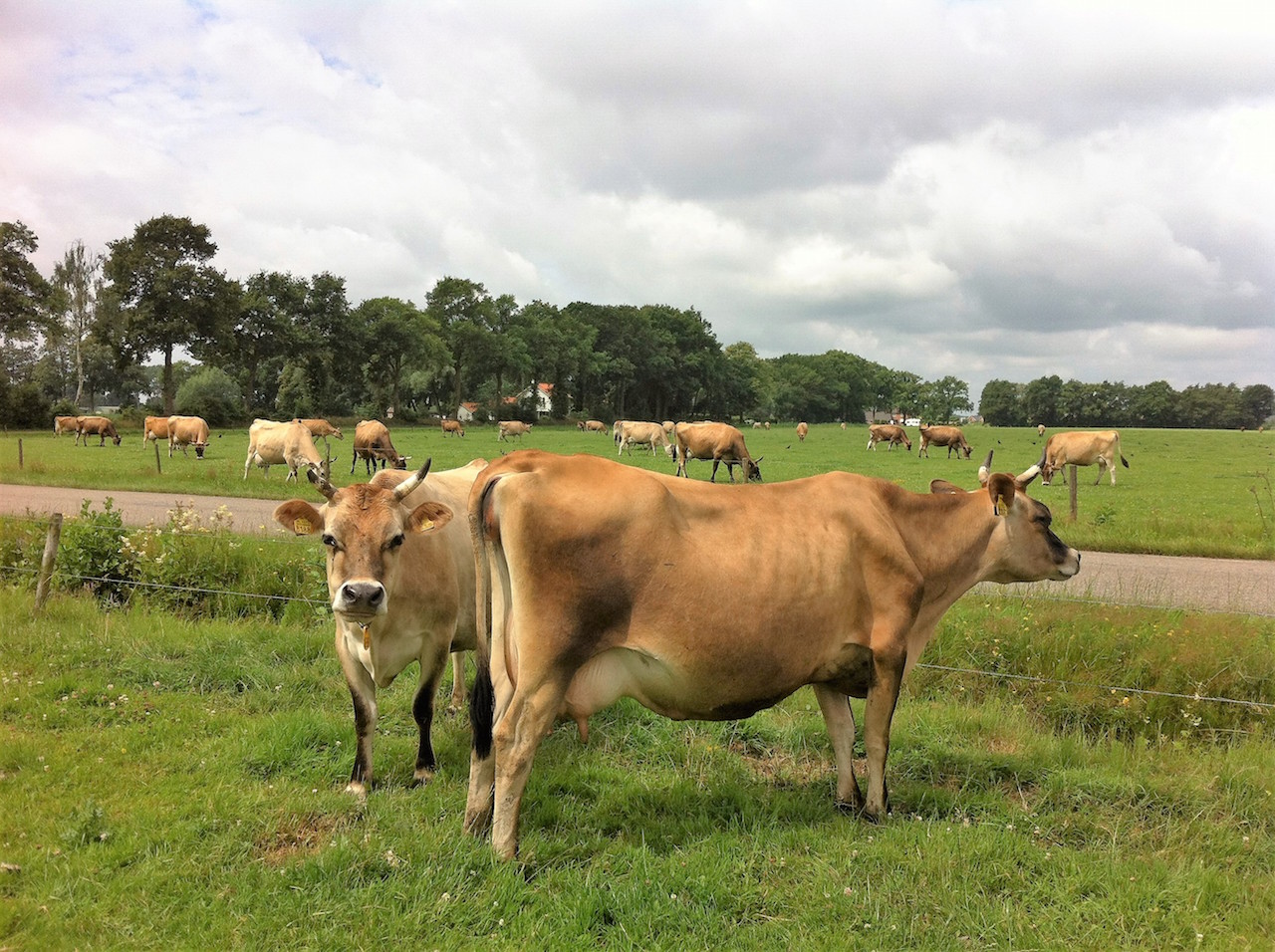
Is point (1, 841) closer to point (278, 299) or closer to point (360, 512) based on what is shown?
point (360, 512)

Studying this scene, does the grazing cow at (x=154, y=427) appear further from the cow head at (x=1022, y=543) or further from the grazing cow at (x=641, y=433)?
the cow head at (x=1022, y=543)

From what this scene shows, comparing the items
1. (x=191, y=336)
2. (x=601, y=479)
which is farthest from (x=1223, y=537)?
(x=191, y=336)

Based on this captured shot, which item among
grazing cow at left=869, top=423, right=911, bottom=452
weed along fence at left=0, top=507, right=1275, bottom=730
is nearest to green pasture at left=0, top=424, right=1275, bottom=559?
grazing cow at left=869, top=423, right=911, bottom=452

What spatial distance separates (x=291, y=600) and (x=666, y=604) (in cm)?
626

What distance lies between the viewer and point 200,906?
3.71m

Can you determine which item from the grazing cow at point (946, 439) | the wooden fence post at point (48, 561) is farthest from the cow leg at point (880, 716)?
the grazing cow at point (946, 439)

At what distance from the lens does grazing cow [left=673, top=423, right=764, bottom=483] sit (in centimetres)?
3120

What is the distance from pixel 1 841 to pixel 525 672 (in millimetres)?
2962

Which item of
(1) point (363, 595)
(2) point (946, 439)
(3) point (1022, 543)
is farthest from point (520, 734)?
(2) point (946, 439)

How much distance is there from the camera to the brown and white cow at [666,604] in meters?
4.08

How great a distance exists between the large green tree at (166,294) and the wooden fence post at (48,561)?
53077 millimetres

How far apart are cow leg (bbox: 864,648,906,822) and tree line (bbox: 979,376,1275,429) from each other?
11073cm

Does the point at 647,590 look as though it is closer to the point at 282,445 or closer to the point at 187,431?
the point at 282,445

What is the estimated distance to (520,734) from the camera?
13.3 ft
